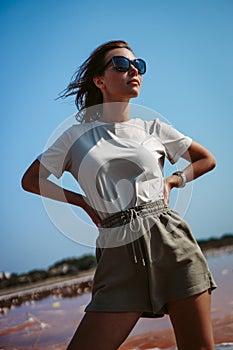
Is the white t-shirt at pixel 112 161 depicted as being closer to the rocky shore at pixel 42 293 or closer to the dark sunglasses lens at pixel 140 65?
the dark sunglasses lens at pixel 140 65

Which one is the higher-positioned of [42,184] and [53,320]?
[42,184]

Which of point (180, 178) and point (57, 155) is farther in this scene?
point (180, 178)

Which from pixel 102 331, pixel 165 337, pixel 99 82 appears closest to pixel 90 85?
pixel 99 82

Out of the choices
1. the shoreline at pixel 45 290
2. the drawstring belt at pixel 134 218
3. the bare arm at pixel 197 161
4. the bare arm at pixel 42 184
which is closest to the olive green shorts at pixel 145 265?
the drawstring belt at pixel 134 218

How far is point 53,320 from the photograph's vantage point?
5.36 metres

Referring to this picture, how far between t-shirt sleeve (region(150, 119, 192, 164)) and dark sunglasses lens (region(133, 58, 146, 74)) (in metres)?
0.21

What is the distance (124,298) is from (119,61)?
92 cm

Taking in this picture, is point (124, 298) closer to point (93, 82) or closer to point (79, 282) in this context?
point (93, 82)

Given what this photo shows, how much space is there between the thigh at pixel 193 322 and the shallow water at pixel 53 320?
267cm

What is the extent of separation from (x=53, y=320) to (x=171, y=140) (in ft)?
12.5

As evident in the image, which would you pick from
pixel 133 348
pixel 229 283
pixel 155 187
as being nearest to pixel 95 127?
pixel 155 187

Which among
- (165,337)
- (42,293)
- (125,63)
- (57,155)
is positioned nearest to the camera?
(57,155)

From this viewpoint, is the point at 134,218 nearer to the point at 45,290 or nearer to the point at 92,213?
the point at 92,213

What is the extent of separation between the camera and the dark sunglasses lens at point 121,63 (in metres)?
1.99
